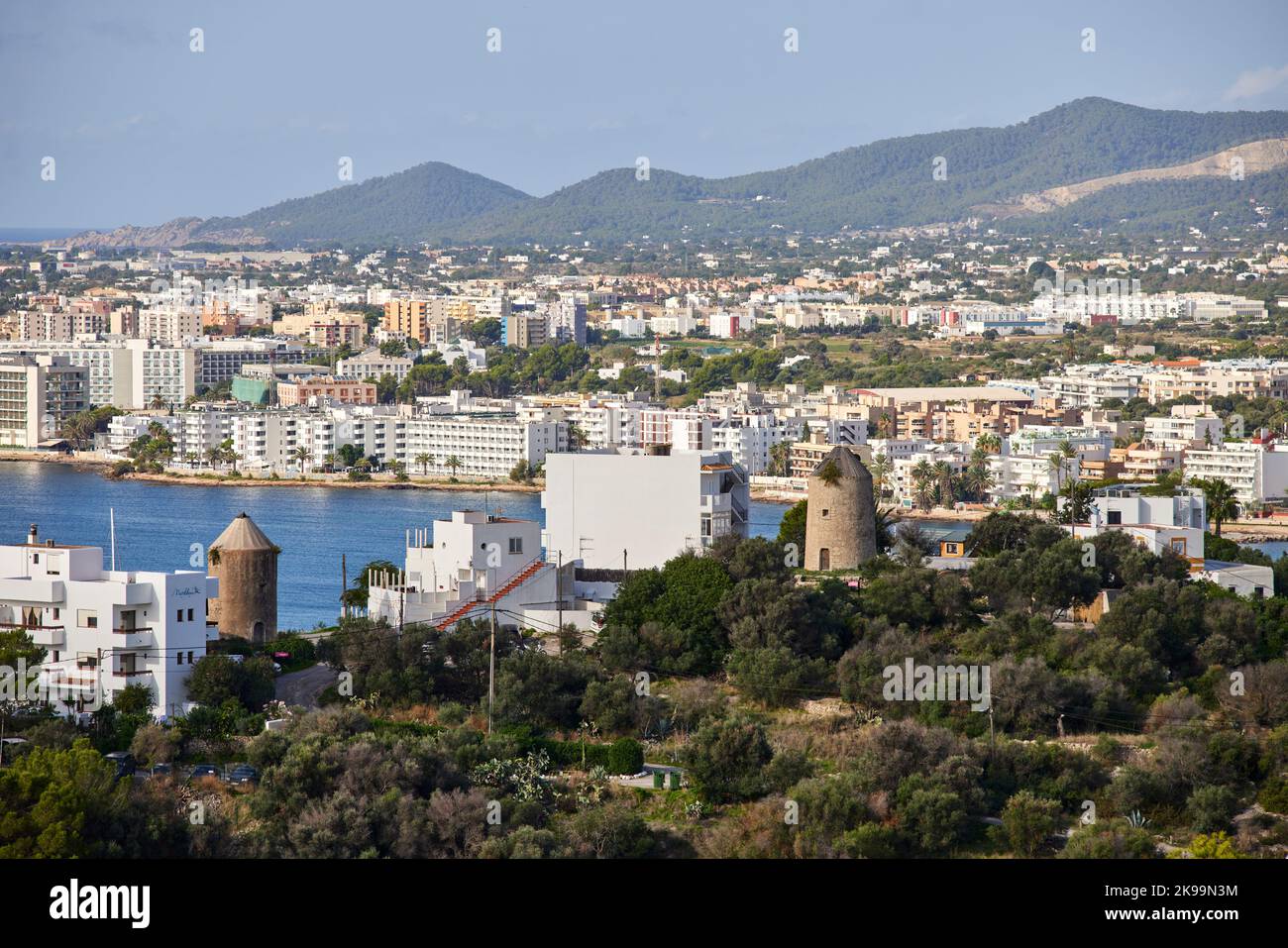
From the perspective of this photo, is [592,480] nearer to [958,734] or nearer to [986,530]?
[986,530]

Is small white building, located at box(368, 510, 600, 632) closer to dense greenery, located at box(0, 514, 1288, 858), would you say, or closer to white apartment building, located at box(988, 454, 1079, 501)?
dense greenery, located at box(0, 514, 1288, 858)

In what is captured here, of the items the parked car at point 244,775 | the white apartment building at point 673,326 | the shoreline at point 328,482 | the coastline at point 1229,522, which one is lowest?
the coastline at point 1229,522

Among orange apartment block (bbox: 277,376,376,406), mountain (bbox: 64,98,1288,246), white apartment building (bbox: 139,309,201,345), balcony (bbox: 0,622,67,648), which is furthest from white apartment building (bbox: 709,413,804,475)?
mountain (bbox: 64,98,1288,246)

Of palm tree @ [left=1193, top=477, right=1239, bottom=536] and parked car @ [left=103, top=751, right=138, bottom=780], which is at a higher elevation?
palm tree @ [left=1193, top=477, right=1239, bottom=536]

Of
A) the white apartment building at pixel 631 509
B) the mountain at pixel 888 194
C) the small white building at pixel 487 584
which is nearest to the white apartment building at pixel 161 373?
the white apartment building at pixel 631 509

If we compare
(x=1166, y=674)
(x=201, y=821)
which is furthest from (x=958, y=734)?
(x=201, y=821)

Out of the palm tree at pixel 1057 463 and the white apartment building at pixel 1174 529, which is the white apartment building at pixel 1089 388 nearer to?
the palm tree at pixel 1057 463

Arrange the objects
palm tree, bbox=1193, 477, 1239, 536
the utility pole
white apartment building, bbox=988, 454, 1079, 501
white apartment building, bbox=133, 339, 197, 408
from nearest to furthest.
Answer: the utility pole
palm tree, bbox=1193, 477, 1239, 536
white apartment building, bbox=988, 454, 1079, 501
white apartment building, bbox=133, 339, 197, 408

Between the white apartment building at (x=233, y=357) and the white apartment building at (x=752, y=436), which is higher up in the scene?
the white apartment building at (x=233, y=357)
